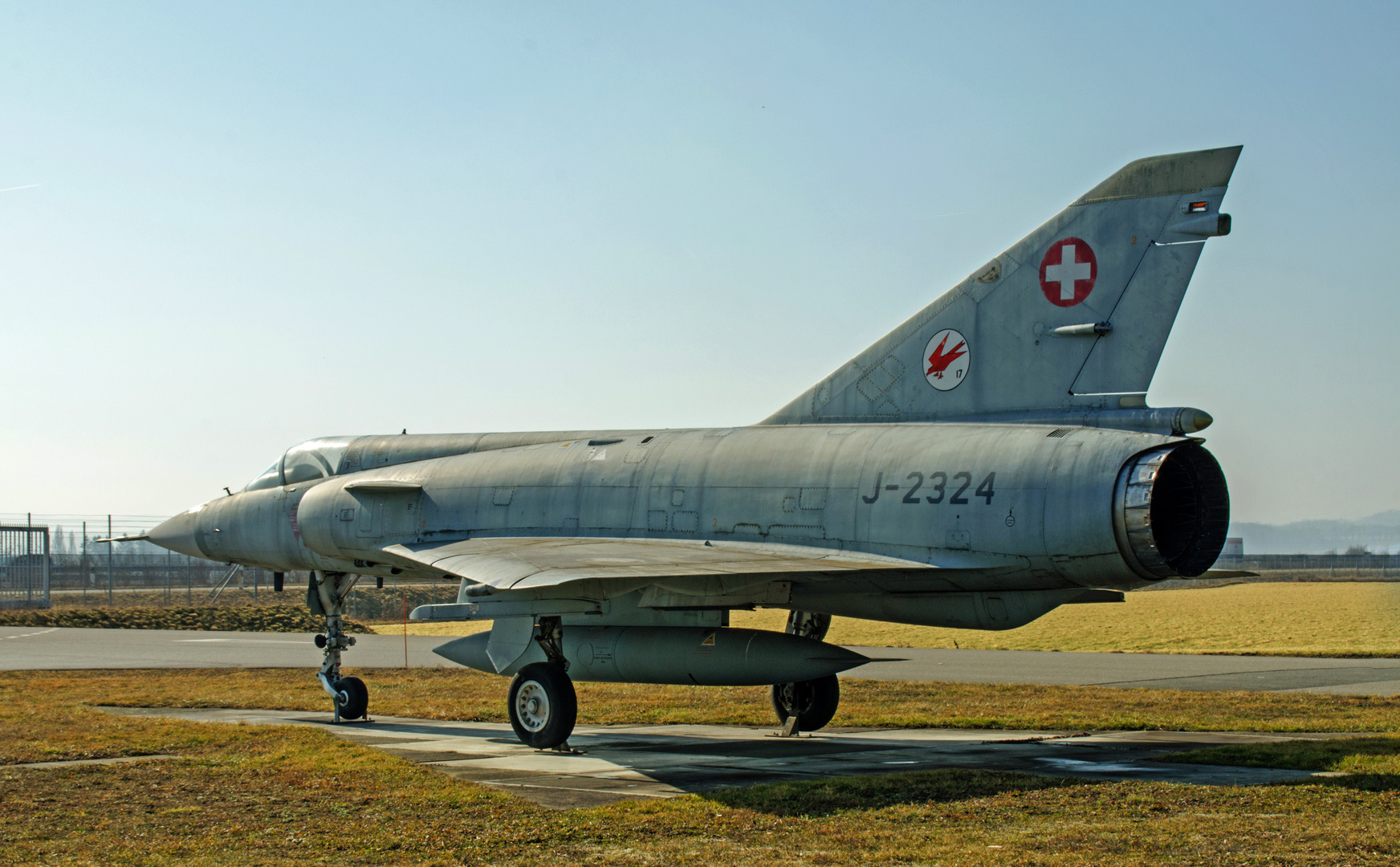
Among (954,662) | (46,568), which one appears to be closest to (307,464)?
(954,662)

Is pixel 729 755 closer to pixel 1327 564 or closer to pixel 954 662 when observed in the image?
pixel 954 662

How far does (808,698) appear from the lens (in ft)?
46.0

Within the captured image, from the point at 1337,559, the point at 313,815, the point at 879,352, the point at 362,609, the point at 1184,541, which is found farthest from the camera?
the point at 1337,559

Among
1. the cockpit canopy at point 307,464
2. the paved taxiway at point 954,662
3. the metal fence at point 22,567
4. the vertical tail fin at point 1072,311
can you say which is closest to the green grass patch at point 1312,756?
the vertical tail fin at point 1072,311

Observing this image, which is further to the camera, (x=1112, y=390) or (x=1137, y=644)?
(x=1137, y=644)

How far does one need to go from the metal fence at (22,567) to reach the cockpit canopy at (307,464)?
1131 inches

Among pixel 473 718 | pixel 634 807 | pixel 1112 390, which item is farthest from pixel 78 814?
pixel 1112 390

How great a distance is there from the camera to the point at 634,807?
8.46 meters

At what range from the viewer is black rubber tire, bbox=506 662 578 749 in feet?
39.9

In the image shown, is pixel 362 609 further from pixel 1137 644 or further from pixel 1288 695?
pixel 1288 695

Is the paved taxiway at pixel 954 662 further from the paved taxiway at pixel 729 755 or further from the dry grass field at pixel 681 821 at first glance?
the dry grass field at pixel 681 821

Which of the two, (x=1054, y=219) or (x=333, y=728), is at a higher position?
(x=1054, y=219)

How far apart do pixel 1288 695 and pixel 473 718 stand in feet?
37.5

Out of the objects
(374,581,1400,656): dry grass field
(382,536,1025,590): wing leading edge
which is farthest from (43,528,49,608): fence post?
(382,536,1025,590): wing leading edge
